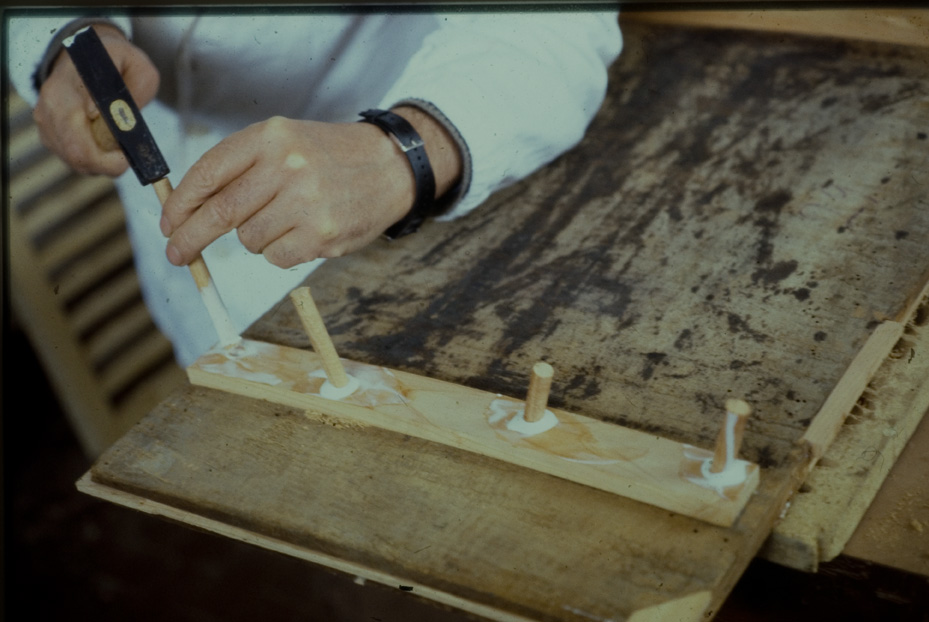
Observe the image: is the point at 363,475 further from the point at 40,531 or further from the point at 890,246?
the point at 40,531

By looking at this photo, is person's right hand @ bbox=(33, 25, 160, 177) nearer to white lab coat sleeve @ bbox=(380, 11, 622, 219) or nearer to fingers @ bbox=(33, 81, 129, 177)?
fingers @ bbox=(33, 81, 129, 177)

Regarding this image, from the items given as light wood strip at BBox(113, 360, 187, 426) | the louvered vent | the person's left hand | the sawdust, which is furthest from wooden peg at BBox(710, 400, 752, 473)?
light wood strip at BBox(113, 360, 187, 426)

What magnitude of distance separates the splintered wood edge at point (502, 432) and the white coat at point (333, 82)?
0.72 feet

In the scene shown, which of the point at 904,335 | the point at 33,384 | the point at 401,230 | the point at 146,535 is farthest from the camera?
the point at 33,384

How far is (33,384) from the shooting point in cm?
240

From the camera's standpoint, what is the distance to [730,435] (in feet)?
2.15

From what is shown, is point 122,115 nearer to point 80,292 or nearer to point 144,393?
point 80,292

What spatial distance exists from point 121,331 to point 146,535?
0.54 meters

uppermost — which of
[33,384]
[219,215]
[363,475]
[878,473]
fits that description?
[219,215]

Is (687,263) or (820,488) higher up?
(687,263)

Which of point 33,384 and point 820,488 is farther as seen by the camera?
point 33,384

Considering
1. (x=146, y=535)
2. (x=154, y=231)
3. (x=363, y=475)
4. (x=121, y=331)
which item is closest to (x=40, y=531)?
(x=146, y=535)

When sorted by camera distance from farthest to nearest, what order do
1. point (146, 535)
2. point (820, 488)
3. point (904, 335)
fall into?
point (146, 535), point (904, 335), point (820, 488)

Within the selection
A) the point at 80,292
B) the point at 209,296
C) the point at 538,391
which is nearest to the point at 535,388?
the point at 538,391
